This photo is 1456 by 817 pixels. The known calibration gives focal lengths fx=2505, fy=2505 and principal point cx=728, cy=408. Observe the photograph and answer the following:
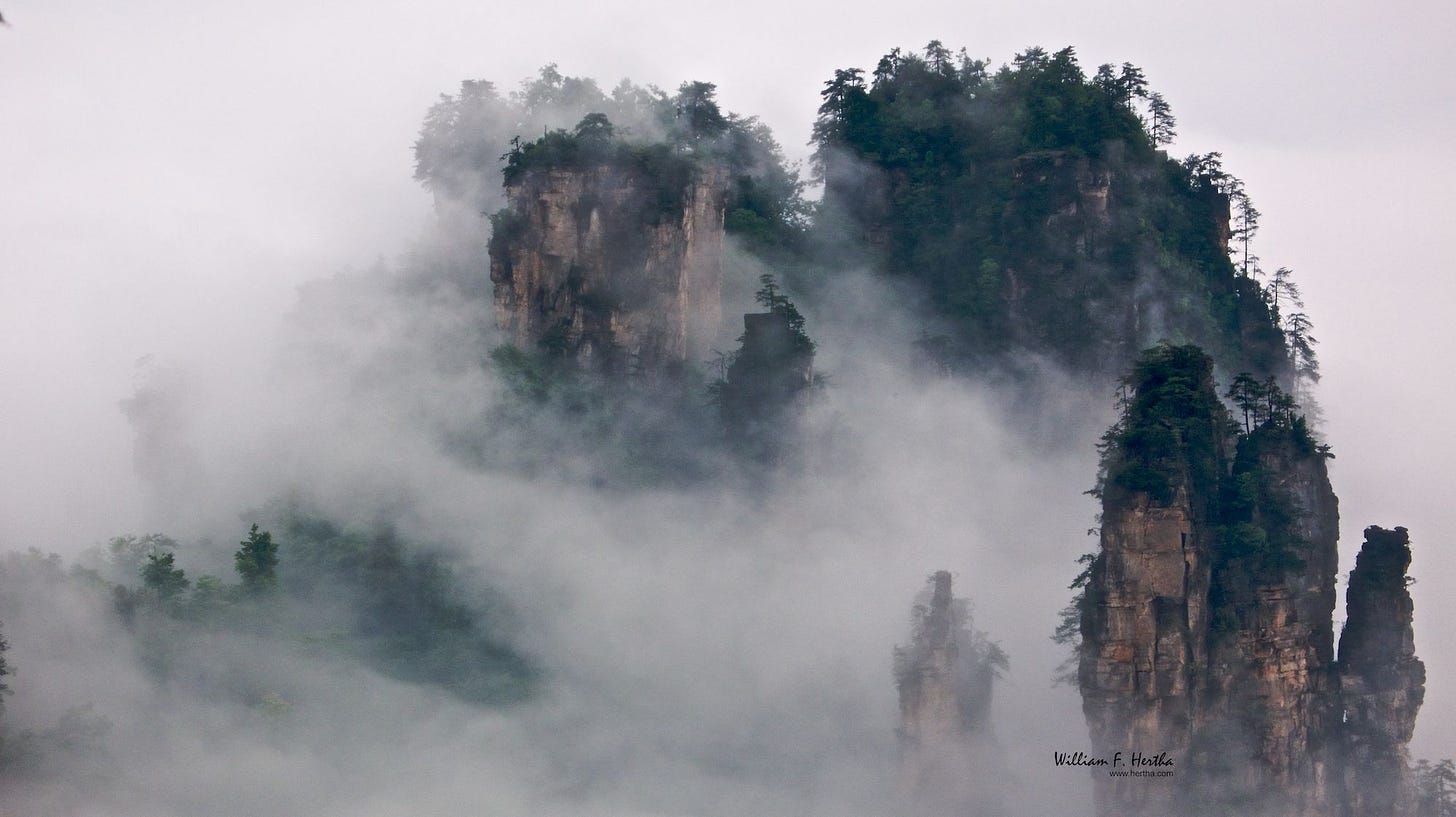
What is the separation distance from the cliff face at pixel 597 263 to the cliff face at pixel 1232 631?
83.4ft

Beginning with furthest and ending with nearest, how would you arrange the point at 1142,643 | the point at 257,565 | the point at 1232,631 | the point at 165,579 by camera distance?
the point at 257,565 < the point at 165,579 < the point at 1232,631 < the point at 1142,643

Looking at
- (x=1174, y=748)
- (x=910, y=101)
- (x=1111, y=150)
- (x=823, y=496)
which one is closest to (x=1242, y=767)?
(x=1174, y=748)

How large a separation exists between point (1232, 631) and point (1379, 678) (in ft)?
31.2

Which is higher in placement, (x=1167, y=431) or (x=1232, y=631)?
(x=1167, y=431)

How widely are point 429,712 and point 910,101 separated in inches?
1817

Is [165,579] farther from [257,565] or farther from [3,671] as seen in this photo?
[3,671]

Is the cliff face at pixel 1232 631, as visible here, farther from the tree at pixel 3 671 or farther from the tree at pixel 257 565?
the tree at pixel 3 671

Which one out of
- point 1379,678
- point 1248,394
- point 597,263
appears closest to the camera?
point 1379,678

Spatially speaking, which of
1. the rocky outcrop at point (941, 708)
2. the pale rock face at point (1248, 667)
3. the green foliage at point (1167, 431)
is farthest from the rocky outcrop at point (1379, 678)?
the rocky outcrop at point (941, 708)

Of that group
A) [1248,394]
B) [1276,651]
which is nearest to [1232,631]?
[1276,651]

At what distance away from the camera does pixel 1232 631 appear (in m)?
104

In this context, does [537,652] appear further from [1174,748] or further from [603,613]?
[1174,748]

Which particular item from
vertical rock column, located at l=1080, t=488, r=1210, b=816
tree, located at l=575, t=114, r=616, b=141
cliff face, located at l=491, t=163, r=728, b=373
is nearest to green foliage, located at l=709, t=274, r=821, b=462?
cliff face, located at l=491, t=163, r=728, b=373

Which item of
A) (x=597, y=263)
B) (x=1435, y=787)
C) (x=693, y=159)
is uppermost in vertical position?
(x=693, y=159)
